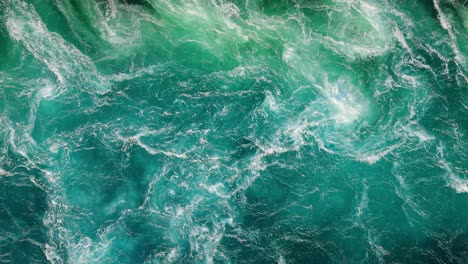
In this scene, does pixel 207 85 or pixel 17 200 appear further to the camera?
pixel 207 85

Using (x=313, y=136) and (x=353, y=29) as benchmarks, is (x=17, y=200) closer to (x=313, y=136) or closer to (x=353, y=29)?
(x=313, y=136)

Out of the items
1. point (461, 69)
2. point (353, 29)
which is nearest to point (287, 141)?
point (353, 29)

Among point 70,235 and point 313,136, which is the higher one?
point 313,136

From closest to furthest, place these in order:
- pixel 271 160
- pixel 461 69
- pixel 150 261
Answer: pixel 150 261 → pixel 271 160 → pixel 461 69

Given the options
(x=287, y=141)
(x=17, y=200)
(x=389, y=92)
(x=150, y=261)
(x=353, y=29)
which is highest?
(x=353, y=29)

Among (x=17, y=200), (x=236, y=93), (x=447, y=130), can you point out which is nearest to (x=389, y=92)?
(x=447, y=130)

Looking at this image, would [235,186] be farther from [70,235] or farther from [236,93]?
[70,235]

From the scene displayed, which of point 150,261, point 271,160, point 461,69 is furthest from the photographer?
point 461,69
